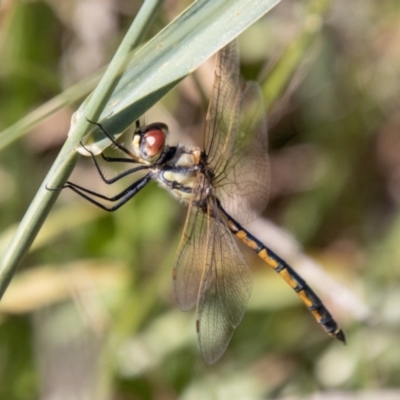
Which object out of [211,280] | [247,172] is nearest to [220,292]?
[211,280]

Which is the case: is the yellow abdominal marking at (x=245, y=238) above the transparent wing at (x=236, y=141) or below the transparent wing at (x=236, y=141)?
below

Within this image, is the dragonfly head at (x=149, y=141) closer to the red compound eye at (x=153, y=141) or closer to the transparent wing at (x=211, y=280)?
the red compound eye at (x=153, y=141)

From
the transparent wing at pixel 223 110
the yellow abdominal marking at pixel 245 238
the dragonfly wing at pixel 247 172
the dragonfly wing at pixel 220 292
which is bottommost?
the dragonfly wing at pixel 220 292

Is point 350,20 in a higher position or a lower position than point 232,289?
higher

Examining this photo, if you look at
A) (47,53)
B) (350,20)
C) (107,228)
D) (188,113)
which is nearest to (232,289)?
(107,228)

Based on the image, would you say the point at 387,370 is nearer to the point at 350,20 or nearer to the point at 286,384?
the point at 286,384

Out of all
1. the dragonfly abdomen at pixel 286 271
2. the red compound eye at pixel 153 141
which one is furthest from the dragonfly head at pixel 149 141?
the dragonfly abdomen at pixel 286 271

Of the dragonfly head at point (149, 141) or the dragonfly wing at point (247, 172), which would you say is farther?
the dragonfly wing at point (247, 172)
